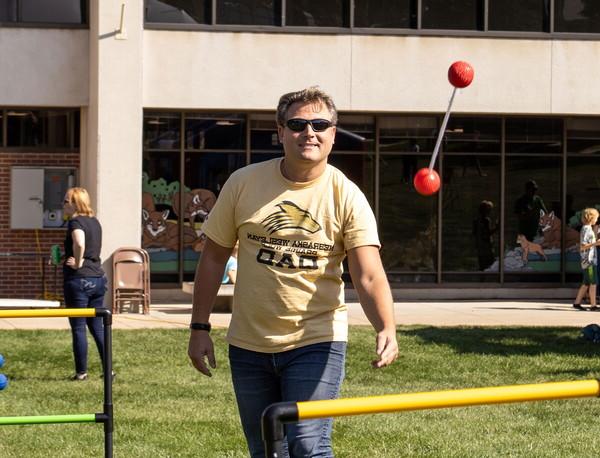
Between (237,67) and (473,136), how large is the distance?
4386mm

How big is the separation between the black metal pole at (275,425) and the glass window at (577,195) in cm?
1952

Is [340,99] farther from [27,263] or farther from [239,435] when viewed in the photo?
[239,435]

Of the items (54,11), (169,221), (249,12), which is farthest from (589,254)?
(54,11)

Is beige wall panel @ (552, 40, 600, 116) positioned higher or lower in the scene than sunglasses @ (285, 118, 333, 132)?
higher

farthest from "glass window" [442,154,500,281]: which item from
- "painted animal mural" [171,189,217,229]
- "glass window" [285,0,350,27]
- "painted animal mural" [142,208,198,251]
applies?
"painted animal mural" [142,208,198,251]

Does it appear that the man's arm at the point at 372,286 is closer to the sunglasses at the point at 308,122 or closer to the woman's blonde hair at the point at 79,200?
the sunglasses at the point at 308,122

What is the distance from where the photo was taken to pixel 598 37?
70.8 feet

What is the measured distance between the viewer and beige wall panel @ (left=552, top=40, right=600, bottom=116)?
21391 mm

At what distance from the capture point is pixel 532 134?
22234mm

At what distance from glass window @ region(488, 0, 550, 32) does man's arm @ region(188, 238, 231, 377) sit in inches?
665

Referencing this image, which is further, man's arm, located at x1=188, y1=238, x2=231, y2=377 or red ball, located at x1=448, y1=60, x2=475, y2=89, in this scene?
red ball, located at x1=448, y1=60, x2=475, y2=89

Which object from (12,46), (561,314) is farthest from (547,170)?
(12,46)

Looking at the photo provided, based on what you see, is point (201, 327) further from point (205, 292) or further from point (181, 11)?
point (181, 11)

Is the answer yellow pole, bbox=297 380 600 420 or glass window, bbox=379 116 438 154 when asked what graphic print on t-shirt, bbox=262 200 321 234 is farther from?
glass window, bbox=379 116 438 154
